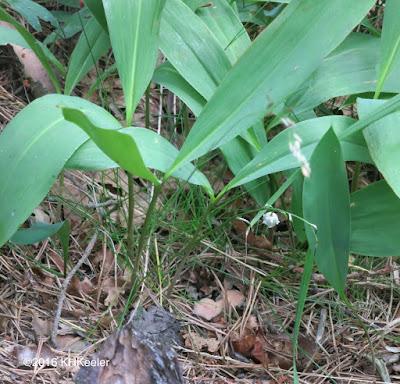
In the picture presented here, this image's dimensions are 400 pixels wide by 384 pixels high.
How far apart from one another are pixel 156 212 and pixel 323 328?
0.52 metres

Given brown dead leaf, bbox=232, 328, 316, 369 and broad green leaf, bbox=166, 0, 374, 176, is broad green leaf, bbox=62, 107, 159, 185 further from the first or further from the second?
brown dead leaf, bbox=232, 328, 316, 369

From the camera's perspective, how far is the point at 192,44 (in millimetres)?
1132

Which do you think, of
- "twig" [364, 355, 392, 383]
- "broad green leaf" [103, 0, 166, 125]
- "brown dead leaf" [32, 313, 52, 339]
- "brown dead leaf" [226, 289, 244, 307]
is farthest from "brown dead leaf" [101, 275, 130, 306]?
"twig" [364, 355, 392, 383]

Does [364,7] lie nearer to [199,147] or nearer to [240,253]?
[199,147]

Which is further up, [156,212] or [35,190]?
[35,190]

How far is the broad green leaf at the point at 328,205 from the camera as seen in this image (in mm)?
916

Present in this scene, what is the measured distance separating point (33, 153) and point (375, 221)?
27.8 inches

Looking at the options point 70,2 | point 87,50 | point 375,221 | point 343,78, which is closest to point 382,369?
point 375,221

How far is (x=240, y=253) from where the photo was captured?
1306 millimetres

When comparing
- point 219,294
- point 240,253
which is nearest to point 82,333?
point 219,294

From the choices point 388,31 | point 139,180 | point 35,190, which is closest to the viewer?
point 35,190

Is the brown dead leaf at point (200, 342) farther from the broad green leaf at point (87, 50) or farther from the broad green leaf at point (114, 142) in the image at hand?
the broad green leaf at point (87, 50)

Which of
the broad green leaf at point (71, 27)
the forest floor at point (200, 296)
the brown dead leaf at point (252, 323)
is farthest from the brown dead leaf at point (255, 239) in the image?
the broad green leaf at point (71, 27)

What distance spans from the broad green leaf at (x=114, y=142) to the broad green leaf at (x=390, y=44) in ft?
2.04
